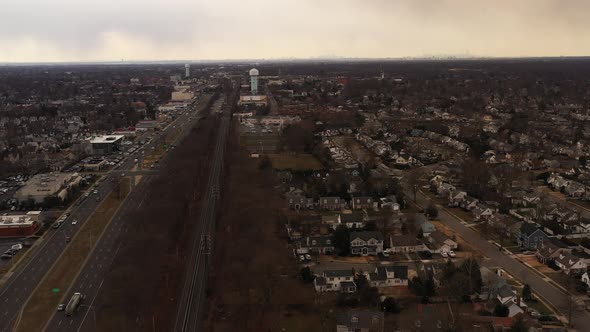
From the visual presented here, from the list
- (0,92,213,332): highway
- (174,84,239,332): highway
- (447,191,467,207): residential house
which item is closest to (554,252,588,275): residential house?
(447,191,467,207): residential house

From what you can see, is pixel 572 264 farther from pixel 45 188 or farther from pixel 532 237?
pixel 45 188

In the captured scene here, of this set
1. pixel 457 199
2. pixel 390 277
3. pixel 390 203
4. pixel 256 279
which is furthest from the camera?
pixel 457 199

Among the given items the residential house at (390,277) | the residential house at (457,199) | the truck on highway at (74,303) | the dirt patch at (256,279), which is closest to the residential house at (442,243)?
the residential house at (390,277)

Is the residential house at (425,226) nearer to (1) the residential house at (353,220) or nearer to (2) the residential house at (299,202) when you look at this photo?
(1) the residential house at (353,220)

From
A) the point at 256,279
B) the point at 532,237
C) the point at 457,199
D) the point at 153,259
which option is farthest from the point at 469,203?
the point at 153,259

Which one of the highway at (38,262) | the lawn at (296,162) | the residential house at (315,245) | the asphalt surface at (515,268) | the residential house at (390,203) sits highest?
the lawn at (296,162)
